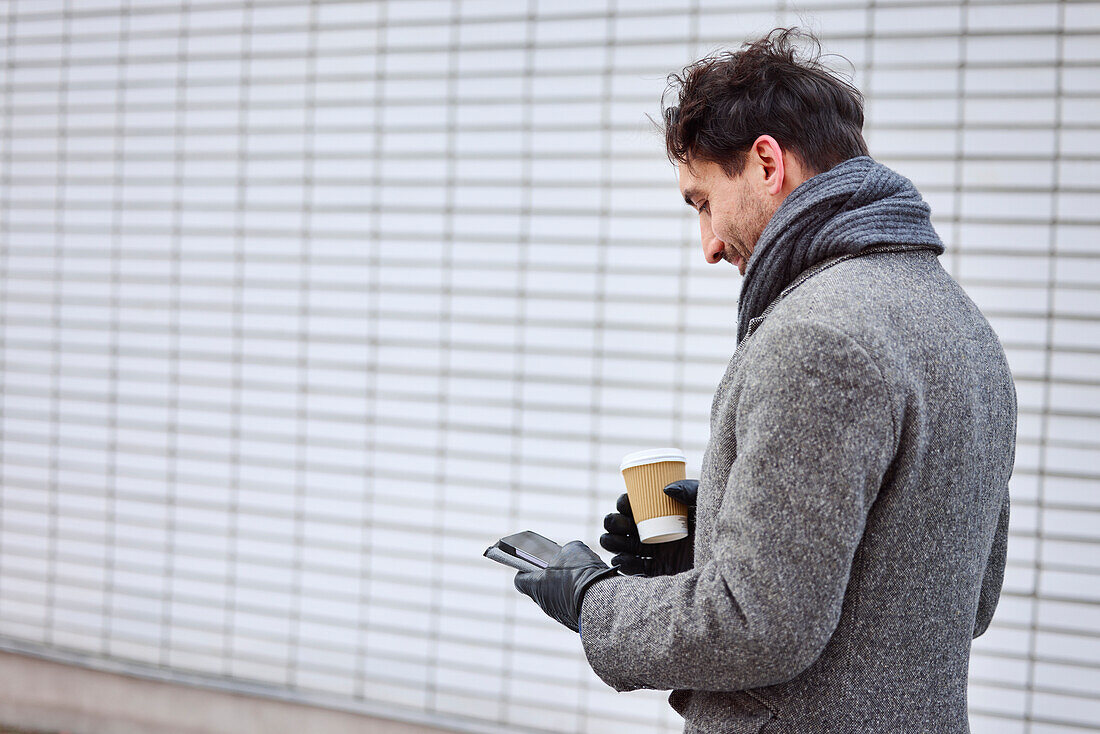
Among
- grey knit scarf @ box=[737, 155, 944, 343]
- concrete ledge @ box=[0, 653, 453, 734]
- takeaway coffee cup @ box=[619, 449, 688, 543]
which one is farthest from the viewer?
concrete ledge @ box=[0, 653, 453, 734]

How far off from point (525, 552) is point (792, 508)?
0.66 m

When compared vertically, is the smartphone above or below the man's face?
below

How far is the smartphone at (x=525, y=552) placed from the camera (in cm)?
161

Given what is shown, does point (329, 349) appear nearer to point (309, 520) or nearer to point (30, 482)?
point (309, 520)

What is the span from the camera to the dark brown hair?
143cm

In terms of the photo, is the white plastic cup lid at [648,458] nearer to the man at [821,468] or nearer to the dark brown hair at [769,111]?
the man at [821,468]

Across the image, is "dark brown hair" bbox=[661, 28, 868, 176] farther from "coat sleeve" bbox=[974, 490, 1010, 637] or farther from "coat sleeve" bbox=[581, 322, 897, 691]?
"coat sleeve" bbox=[974, 490, 1010, 637]

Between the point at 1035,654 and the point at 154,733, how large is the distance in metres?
3.90

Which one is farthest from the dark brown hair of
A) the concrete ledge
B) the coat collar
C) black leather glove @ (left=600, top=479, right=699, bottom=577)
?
the concrete ledge

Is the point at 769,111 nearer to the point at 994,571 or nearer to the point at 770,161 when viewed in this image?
the point at 770,161

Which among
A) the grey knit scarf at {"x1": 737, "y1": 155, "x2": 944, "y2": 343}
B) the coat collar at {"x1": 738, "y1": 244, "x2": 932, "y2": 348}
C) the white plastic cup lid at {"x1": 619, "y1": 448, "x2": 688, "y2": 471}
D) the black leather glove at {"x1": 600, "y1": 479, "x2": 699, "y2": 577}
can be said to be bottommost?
the black leather glove at {"x1": 600, "y1": 479, "x2": 699, "y2": 577}

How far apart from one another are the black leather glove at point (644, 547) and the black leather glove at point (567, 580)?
0.28 m

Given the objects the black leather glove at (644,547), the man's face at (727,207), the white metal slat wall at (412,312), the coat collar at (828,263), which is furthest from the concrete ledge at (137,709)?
the coat collar at (828,263)

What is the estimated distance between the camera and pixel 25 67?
14.3ft
